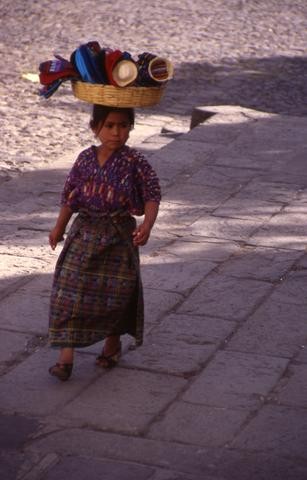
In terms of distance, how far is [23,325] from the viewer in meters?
5.17

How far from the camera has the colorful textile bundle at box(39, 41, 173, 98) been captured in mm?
4348

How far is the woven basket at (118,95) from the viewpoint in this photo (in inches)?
172

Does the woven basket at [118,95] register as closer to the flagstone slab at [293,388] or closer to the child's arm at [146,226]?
the child's arm at [146,226]

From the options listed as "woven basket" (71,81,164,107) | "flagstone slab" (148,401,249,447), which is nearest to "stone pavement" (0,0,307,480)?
"flagstone slab" (148,401,249,447)

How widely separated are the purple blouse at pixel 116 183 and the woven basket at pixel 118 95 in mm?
261

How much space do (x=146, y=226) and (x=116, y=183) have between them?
22 centimetres

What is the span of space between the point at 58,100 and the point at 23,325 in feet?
21.9

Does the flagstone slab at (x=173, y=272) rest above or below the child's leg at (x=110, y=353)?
below

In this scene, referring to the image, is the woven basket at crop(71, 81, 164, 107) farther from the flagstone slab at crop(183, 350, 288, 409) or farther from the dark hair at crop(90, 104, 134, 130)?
the flagstone slab at crop(183, 350, 288, 409)

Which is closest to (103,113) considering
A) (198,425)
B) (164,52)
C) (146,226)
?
(146,226)

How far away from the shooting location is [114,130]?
4.54 meters

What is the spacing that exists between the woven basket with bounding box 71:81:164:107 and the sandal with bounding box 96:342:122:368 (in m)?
1.08

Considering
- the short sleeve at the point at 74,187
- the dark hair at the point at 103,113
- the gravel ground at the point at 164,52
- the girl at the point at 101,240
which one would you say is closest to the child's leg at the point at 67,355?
the girl at the point at 101,240

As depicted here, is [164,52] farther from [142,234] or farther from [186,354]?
[142,234]
